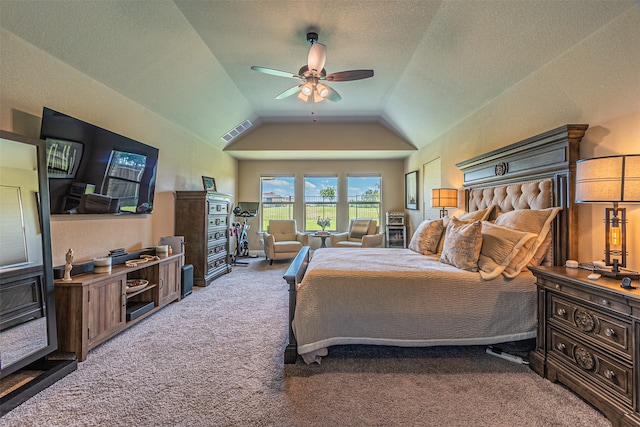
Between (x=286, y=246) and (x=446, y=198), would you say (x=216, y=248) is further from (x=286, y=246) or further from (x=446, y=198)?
(x=446, y=198)

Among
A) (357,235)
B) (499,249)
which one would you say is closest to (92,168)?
(499,249)

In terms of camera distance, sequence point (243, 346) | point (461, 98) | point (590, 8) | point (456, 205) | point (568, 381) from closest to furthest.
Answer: point (568, 381) < point (590, 8) < point (243, 346) < point (461, 98) < point (456, 205)

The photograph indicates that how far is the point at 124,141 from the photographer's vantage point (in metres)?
2.98

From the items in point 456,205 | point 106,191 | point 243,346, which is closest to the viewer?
point 243,346

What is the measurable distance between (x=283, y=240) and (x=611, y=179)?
17.8 ft

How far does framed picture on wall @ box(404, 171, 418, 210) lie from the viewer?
6.04 meters

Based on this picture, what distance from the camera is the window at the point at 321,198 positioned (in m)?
7.19

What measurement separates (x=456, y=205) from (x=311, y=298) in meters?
2.88

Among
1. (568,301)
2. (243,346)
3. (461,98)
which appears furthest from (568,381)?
(461,98)

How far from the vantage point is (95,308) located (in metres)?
2.25

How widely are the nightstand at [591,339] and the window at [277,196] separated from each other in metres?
5.81

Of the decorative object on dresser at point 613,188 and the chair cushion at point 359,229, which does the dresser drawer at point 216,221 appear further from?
the decorative object on dresser at point 613,188

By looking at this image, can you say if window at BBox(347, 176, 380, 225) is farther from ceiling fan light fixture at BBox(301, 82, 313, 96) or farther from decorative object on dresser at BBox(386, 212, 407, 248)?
ceiling fan light fixture at BBox(301, 82, 313, 96)

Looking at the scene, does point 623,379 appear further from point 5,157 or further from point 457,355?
point 5,157
